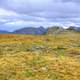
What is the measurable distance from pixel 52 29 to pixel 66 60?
3920cm

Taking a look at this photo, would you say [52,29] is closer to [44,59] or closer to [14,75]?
[44,59]

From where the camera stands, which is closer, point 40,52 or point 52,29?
point 40,52

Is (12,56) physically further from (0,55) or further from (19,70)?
(19,70)

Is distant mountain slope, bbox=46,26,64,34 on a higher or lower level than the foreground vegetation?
higher

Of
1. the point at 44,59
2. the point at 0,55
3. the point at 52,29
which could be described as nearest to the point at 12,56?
the point at 0,55

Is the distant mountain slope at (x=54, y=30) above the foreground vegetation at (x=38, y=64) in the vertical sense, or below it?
above

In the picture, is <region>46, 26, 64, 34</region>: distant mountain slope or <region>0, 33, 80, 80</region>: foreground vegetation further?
<region>46, 26, 64, 34</region>: distant mountain slope

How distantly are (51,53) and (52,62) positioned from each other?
3.50 meters

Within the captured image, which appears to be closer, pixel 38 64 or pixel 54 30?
pixel 38 64

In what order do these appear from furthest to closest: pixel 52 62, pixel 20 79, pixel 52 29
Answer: pixel 52 29 < pixel 52 62 < pixel 20 79

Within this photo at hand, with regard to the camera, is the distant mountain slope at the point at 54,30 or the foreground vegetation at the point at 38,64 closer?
the foreground vegetation at the point at 38,64

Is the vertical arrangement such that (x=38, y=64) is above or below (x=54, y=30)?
below

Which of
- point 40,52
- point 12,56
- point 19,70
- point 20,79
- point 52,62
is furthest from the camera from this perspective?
point 40,52

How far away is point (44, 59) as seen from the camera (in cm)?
2017
